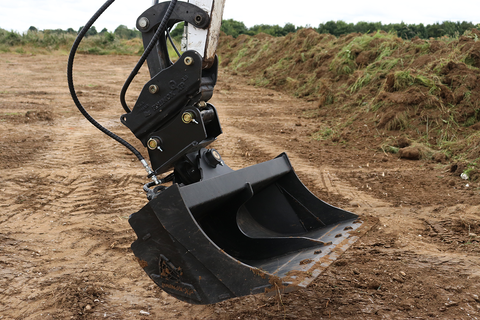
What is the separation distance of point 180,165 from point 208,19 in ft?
3.08

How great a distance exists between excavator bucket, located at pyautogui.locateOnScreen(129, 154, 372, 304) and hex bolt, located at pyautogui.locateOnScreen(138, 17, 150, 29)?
1.01 m

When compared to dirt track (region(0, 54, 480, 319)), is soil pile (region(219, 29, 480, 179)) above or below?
above

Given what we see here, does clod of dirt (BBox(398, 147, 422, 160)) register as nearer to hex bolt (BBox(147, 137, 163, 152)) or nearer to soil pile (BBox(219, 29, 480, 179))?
soil pile (BBox(219, 29, 480, 179))

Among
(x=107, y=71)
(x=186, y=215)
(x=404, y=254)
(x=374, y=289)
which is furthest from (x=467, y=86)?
(x=107, y=71)

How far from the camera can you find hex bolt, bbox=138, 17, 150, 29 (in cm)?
239

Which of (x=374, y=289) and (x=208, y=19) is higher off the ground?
(x=208, y=19)

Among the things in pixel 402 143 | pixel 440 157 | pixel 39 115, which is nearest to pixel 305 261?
pixel 440 157

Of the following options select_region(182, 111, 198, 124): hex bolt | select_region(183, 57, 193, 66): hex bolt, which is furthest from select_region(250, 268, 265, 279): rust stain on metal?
select_region(183, 57, 193, 66): hex bolt

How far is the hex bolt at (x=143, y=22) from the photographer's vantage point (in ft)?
7.84

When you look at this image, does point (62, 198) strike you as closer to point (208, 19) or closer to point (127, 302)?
point (127, 302)

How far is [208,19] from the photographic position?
226 centimetres

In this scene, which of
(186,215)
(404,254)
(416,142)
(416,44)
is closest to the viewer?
(186,215)

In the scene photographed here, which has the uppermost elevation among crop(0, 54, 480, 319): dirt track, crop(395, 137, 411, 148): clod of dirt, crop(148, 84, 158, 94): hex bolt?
crop(148, 84, 158, 94): hex bolt

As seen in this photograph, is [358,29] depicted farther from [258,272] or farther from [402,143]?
[258,272]
